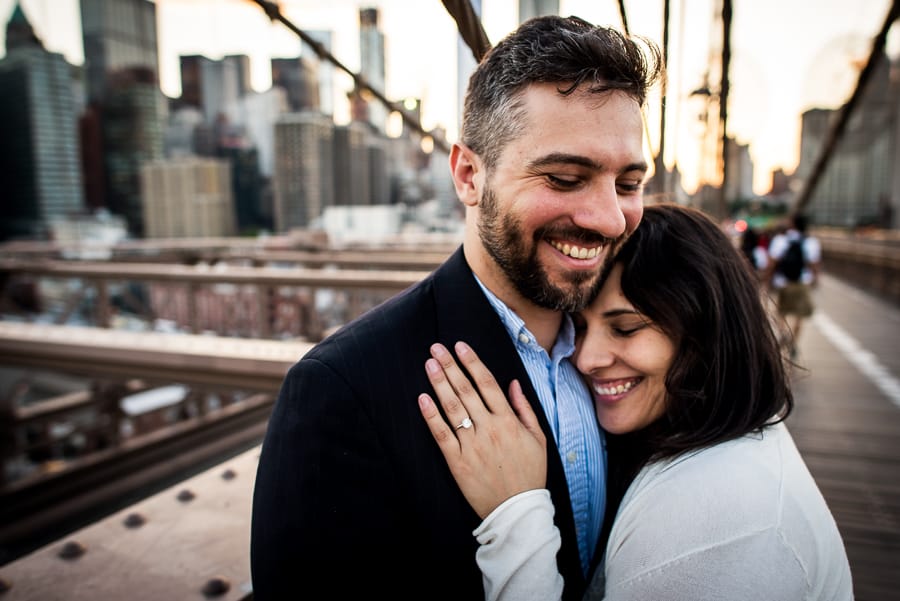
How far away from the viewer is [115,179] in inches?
1863

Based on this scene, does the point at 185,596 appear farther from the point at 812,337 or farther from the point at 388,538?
the point at 812,337

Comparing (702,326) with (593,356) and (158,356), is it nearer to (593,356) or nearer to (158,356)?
(593,356)

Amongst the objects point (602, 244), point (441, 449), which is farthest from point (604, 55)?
point (441, 449)

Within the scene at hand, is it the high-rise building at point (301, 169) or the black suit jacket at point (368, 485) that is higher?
the high-rise building at point (301, 169)

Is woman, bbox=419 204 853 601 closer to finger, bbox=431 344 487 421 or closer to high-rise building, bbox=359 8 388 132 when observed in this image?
finger, bbox=431 344 487 421

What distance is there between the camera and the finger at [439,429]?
1138mm

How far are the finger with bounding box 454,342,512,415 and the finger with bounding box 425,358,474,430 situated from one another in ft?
0.20

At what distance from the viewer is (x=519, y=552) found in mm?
1074

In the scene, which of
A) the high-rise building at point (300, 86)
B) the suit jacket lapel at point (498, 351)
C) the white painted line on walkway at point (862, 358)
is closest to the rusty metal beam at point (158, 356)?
the suit jacket lapel at point (498, 351)

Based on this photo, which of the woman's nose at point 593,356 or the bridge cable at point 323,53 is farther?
the bridge cable at point 323,53

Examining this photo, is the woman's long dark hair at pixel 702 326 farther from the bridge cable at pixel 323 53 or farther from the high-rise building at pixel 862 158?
the high-rise building at pixel 862 158

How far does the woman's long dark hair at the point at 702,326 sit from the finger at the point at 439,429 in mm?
631

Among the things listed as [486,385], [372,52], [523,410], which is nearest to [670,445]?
[523,410]

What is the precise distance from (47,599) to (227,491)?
536 millimetres
